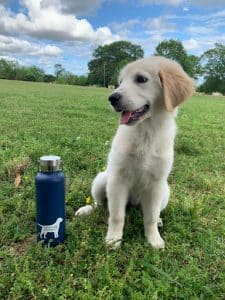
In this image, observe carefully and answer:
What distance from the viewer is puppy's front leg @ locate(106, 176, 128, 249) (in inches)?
101

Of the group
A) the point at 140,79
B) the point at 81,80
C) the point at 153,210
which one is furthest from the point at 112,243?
the point at 81,80

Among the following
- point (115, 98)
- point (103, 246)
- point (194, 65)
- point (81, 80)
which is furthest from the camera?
point (81, 80)

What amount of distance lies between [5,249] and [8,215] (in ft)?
1.52

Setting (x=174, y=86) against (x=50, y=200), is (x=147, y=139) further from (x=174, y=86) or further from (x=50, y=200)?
(x=50, y=200)

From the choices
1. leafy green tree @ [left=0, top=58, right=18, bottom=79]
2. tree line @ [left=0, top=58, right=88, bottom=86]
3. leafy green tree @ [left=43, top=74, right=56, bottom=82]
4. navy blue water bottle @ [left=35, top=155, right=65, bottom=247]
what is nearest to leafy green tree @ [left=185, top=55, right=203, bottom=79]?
tree line @ [left=0, top=58, right=88, bottom=86]

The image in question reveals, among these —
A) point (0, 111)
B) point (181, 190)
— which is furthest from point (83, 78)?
point (181, 190)

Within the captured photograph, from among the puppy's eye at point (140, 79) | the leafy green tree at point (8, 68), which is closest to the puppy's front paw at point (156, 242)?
the puppy's eye at point (140, 79)

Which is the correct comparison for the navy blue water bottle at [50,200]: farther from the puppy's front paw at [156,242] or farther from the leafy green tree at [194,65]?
the leafy green tree at [194,65]

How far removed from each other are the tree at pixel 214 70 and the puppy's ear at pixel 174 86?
54.5 m

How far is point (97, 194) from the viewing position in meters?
3.04

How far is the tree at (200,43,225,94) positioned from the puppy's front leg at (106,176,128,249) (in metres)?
54.7

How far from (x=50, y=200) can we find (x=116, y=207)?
18.6 inches

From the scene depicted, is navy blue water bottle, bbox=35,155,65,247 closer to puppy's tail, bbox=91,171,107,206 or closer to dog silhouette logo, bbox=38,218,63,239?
Result: dog silhouette logo, bbox=38,218,63,239

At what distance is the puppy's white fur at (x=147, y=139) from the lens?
2.46 metres
